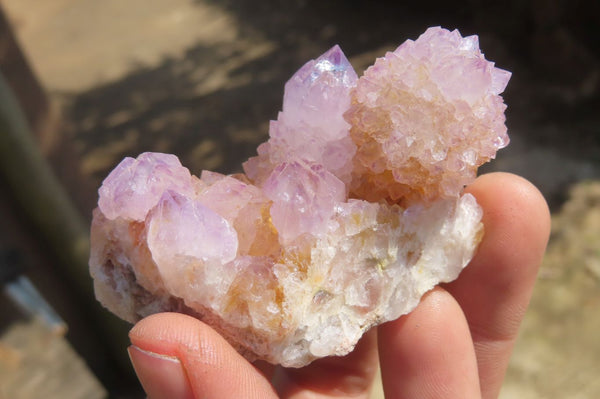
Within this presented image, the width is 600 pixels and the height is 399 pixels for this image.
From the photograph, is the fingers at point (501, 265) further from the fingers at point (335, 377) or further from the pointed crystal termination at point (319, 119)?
the pointed crystal termination at point (319, 119)

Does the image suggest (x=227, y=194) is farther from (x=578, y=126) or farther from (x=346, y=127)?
(x=578, y=126)

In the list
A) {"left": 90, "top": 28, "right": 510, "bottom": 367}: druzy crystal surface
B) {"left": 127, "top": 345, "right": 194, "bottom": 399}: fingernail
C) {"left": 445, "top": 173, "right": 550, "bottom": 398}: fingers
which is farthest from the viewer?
{"left": 445, "top": 173, "right": 550, "bottom": 398}: fingers

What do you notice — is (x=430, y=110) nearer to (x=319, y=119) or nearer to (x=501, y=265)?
(x=319, y=119)

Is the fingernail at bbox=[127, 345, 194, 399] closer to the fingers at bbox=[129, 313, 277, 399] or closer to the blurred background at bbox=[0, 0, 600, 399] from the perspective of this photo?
the fingers at bbox=[129, 313, 277, 399]

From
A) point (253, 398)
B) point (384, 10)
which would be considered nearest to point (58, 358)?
point (253, 398)

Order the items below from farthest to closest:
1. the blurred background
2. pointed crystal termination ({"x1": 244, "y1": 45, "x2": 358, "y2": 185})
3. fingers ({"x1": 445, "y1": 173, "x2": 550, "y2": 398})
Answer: the blurred background → fingers ({"x1": 445, "y1": 173, "x2": 550, "y2": 398}) → pointed crystal termination ({"x1": 244, "y1": 45, "x2": 358, "y2": 185})

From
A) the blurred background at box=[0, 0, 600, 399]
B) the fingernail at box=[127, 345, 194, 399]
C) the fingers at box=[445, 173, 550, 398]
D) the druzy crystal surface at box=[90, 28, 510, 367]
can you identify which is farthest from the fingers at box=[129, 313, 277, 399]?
the blurred background at box=[0, 0, 600, 399]

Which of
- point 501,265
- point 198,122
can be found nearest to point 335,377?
point 501,265
